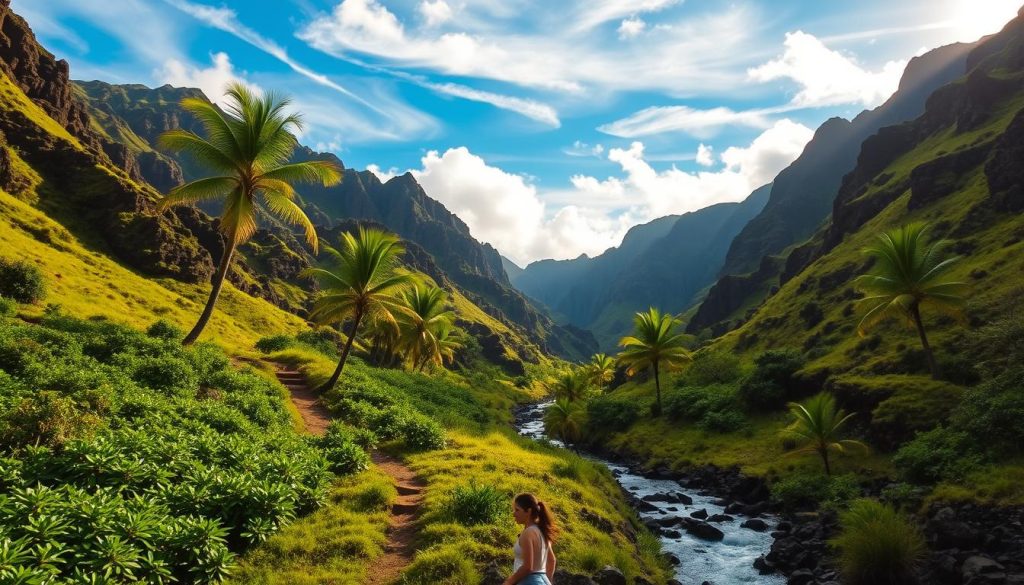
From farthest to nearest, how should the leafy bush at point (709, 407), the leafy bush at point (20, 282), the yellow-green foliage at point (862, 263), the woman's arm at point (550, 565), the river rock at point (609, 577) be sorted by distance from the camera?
the leafy bush at point (709, 407) → the yellow-green foliage at point (862, 263) → the leafy bush at point (20, 282) → the river rock at point (609, 577) → the woman's arm at point (550, 565)

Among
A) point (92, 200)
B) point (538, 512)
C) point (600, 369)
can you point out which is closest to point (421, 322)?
point (538, 512)

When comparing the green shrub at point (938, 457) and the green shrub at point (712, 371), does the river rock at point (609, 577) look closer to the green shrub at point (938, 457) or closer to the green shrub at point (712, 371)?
the green shrub at point (938, 457)

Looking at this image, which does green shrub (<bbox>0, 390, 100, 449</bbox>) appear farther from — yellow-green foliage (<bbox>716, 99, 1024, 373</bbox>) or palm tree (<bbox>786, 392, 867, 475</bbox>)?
yellow-green foliage (<bbox>716, 99, 1024, 373</bbox>)

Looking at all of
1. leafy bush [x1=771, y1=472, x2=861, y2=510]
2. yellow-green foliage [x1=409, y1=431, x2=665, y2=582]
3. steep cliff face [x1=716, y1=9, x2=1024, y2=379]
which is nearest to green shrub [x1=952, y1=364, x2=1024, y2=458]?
leafy bush [x1=771, y1=472, x2=861, y2=510]

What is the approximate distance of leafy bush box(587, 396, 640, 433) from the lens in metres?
56.8

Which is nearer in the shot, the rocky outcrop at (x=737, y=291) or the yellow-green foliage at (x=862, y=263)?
the yellow-green foliage at (x=862, y=263)

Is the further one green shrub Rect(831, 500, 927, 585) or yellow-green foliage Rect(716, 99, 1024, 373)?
yellow-green foliage Rect(716, 99, 1024, 373)

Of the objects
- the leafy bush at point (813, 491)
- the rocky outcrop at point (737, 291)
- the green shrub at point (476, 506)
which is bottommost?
the leafy bush at point (813, 491)

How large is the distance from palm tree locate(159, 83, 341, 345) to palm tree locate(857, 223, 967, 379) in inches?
1488

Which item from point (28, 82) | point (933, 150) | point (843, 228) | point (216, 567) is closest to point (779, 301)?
point (843, 228)

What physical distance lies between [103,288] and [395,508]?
57003 mm

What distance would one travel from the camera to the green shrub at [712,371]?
62.4m

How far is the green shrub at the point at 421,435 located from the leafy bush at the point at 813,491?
21.5 m

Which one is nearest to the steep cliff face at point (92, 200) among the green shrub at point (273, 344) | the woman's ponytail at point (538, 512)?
the green shrub at point (273, 344)
